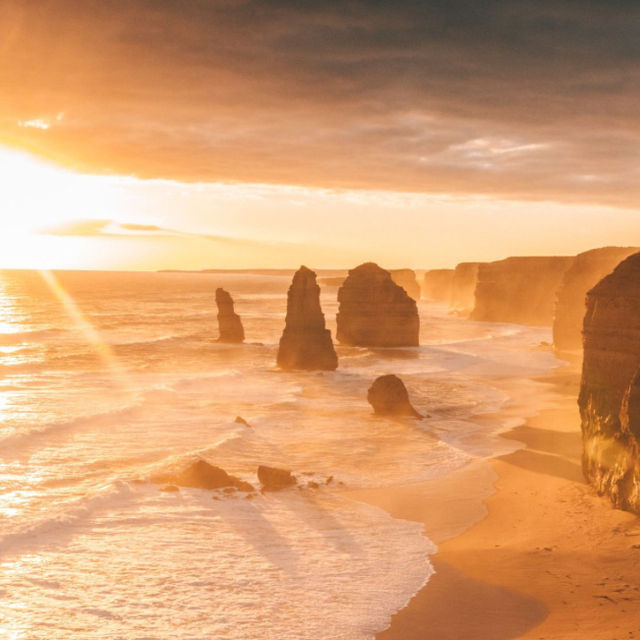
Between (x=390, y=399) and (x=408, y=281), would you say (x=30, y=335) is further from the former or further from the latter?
(x=408, y=281)

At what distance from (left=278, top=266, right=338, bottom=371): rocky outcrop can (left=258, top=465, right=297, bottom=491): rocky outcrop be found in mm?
30498

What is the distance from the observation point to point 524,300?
108m

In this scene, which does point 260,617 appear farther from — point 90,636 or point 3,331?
point 3,331

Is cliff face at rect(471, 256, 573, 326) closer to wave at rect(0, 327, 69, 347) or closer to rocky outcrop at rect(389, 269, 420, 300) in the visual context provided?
wave at rect(0, 327, 69, 347)

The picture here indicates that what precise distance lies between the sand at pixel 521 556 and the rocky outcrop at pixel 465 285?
13165cm

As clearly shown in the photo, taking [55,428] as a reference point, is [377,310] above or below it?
above

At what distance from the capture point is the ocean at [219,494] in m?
14.9

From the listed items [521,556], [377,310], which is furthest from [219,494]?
[377,310]

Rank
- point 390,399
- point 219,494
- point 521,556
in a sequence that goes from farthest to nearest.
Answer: point 390,399, point 219,494, point 521,556

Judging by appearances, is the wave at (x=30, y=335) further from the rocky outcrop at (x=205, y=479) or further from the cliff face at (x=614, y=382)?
the cliff face at (x=614, y=382)

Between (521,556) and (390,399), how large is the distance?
750 inches

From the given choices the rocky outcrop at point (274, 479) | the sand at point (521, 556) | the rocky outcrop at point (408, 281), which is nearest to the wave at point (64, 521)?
the rocky outcrop at point (274, 479)

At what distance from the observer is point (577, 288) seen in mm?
63906

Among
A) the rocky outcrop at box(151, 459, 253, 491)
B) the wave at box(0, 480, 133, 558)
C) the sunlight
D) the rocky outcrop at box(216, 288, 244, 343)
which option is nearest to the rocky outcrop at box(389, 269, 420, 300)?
the sunlight
